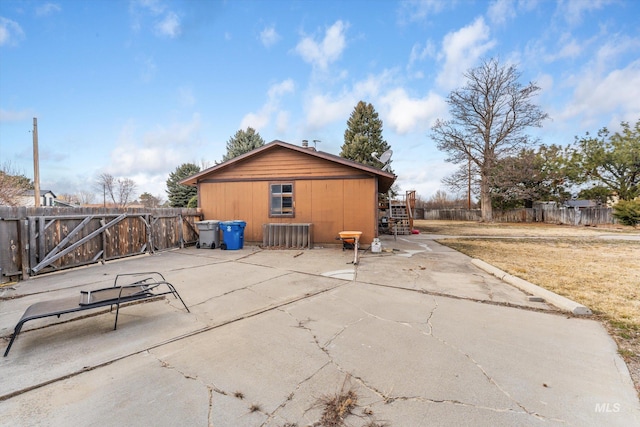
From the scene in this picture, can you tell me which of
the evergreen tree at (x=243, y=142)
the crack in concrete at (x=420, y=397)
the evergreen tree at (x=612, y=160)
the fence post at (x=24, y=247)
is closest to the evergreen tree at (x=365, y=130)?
the evergreen tree at (x=243, y=142)

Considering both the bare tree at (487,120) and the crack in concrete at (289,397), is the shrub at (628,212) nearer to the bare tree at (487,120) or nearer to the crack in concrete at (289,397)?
the bare tree at (487,120)

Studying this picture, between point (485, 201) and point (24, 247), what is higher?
point (485, 201)

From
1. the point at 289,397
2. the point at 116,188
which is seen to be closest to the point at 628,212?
the point at 289,397

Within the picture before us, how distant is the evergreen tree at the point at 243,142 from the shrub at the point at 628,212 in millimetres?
31397

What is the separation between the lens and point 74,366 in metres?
2.53

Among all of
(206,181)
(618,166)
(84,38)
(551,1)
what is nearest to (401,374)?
(206,181)

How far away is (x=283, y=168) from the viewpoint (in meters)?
10.8

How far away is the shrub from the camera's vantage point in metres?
21.3

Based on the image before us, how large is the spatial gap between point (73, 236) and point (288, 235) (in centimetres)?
597

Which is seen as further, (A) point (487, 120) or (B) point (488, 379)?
(A) point (487, 120)

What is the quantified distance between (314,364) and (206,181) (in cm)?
1052

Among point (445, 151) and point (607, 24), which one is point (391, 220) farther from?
point (445, 151)

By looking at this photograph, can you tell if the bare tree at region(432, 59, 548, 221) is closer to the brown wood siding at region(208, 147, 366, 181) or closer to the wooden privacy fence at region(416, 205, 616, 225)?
the wooden privacy fence at region(416, 205, 616, 225)

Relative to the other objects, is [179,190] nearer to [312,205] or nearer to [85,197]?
[312,205]
